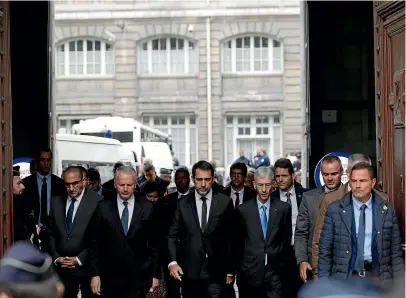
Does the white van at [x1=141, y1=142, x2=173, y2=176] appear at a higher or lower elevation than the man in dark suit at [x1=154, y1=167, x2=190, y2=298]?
higher

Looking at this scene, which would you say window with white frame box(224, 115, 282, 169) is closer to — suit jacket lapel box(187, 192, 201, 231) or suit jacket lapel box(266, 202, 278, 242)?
suit jacket lapel box(187, 192, 201, 231)

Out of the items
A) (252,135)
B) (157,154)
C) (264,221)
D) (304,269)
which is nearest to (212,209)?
(264,221)

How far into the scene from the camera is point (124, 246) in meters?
11.5

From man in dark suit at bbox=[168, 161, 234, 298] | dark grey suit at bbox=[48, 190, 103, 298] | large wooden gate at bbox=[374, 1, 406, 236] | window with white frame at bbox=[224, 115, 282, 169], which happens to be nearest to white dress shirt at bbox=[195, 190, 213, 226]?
man in dark suit at bbox=[168, 161, 234, 298]

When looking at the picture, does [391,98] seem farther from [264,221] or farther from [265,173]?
[264,221]

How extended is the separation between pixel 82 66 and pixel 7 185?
38.7 meters

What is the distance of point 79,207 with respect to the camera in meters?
12.0

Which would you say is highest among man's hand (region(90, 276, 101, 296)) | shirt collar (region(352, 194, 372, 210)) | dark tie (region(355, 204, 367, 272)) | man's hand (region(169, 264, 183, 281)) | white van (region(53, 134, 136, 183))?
white van (region(53, 134, 136, 183))

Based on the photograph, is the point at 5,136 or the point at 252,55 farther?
the point at 252,55

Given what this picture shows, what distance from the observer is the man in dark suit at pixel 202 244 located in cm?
1152

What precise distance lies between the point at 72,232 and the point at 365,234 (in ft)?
11.5

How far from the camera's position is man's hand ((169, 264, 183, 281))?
11469mm

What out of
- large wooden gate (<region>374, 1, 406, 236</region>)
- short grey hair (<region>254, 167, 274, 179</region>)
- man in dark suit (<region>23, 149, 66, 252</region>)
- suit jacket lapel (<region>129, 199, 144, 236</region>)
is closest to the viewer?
large wooden gate (<region>374, 1, 406, 236</region>)

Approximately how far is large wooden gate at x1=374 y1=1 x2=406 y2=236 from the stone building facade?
37.6 metres
